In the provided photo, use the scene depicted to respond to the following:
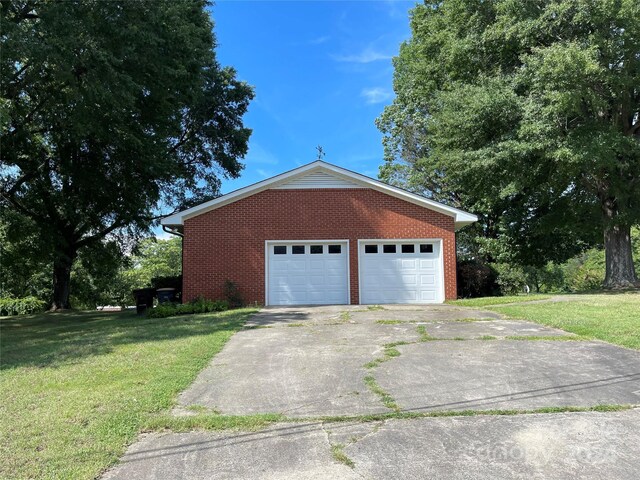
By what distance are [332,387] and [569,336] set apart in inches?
190

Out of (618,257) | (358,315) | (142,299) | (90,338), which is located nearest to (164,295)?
(142,299)

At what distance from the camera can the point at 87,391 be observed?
5297 millimetres

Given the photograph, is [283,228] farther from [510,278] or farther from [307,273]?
[510,278]

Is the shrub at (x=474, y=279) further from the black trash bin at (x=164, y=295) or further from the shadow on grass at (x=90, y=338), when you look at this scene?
the black trash bin at (x=164, y=295)

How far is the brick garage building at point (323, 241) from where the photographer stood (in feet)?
49.6

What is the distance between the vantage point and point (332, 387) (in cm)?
530

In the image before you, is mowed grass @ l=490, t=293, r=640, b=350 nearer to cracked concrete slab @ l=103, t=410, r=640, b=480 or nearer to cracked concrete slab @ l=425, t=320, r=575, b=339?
cracked concrete slab @ l=425, t=320, r=575, b=339

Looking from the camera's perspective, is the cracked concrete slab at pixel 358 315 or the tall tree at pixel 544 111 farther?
the tall tree at pixel 544 111

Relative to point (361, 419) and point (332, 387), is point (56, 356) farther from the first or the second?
point (361, 419)

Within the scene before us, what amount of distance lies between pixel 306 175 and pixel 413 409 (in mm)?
11751

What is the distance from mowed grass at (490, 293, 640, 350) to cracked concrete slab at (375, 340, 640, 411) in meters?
0.73

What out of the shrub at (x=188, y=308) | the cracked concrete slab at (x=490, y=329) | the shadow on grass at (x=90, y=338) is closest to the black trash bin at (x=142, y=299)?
the shrub at (x=188, y=308)

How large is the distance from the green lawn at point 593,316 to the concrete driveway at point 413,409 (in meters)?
0.53

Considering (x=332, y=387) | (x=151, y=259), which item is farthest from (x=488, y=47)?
(x=151, y=259)
